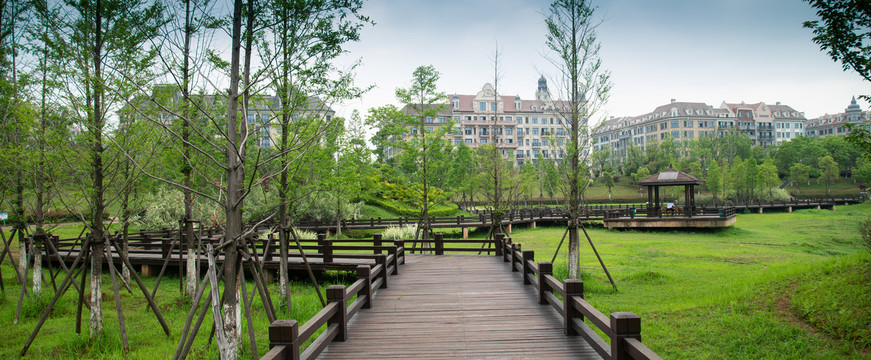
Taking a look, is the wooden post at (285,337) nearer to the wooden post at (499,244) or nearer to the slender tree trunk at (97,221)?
the slender tree trunk at (97,221)

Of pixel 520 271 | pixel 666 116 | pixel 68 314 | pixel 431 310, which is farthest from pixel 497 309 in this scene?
pixel 666 116

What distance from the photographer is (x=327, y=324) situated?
5301 mm

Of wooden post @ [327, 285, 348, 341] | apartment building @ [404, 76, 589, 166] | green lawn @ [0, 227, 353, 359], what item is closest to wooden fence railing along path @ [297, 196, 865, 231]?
green lawn @ [0, 227, 353, 359]

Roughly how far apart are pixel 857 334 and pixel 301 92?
1053 cm

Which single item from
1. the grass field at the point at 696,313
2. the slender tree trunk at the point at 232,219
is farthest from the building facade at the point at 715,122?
the slender tree trunk at the point at 232,219

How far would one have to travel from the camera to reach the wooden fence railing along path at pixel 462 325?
3977 mm

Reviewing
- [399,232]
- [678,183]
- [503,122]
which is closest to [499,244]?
[399,232]

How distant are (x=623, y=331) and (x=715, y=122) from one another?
324 ft

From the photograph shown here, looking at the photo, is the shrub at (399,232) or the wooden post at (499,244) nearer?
the wooden post at (499,244)

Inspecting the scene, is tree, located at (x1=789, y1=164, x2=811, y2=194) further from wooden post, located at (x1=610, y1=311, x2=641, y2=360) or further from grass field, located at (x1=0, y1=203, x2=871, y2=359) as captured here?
wooden post, located at (x1=610, y1=311, x2=641, y2=360)

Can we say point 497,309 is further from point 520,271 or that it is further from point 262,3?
point 262,3

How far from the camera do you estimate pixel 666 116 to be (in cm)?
8412

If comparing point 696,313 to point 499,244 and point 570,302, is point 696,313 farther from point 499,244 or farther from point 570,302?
point 499,244

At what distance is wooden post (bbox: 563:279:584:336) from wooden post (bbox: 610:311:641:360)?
4.60 ft
